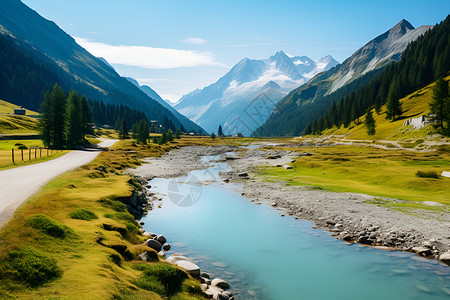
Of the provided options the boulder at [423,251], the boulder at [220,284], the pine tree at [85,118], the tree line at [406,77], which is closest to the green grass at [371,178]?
the boulder at [423,251]

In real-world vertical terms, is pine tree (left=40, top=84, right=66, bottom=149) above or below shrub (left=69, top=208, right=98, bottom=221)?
above

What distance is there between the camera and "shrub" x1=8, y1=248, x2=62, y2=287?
8.87 m

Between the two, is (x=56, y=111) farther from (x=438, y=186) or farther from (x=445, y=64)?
(x=445, y=64)

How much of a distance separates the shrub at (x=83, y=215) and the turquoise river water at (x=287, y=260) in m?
5.59

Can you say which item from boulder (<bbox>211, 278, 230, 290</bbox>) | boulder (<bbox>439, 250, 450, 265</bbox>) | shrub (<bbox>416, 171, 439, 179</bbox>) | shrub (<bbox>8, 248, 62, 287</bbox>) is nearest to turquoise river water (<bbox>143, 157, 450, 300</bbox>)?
boulder (<bbox>211, 278, 230, 290</bbox>)

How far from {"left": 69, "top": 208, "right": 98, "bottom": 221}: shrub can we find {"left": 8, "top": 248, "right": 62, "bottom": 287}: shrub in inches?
300

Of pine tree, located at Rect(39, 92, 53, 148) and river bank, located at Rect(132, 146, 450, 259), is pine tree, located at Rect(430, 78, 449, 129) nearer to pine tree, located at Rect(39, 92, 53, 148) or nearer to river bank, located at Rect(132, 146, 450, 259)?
river bank, located at Rect(132, 146, 450, 259)

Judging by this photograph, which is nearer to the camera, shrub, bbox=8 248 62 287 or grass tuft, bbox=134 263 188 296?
shrub, bbox=8 248 62 287

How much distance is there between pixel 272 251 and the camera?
18969mm

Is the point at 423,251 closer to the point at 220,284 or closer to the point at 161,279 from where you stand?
the point at 220,284

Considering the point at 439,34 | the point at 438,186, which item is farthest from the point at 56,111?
the point at 439,34

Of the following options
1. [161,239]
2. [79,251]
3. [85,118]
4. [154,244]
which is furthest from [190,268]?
[85,118]

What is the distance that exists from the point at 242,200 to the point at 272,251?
47.1 feet

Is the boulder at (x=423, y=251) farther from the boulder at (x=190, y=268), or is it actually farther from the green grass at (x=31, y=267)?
the green grass at (x=31, y=267)
